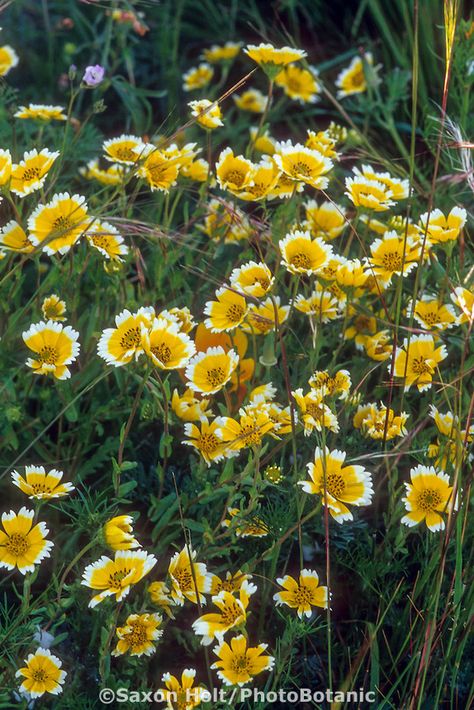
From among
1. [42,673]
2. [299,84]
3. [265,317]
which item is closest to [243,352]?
[265,317]

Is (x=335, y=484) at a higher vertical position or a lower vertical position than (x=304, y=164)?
lower

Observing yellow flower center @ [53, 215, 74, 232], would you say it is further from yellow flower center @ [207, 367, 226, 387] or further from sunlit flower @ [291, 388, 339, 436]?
sunlit flower @ [291, 388, 339, 436]

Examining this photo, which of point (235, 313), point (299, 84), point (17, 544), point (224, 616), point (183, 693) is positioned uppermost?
point (299, 84)

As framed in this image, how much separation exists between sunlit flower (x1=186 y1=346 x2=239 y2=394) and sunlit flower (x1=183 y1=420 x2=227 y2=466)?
0.06 meters

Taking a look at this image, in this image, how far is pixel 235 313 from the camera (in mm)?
1534

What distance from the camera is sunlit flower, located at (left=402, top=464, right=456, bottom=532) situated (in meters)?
1.37

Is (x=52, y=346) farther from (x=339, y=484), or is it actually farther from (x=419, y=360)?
(x=419, y=360)

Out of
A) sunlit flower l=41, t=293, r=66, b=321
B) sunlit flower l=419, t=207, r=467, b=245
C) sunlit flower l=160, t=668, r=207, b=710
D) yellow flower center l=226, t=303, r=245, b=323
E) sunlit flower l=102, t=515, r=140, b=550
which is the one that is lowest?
sunlit flower l=160, t=668, r=207, b=710

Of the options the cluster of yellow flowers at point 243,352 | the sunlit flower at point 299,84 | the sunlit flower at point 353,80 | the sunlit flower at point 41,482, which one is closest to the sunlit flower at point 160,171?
the cluster of yellow flowers at point 243,352

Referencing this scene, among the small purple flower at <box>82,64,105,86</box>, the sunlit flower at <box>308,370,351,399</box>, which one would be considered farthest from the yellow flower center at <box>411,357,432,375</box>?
the small purple flower at <box>82,64,105,86</box>

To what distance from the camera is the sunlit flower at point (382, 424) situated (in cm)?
146

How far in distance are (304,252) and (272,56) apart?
45 centimetres

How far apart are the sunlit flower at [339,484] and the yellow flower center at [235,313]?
289 millimetres

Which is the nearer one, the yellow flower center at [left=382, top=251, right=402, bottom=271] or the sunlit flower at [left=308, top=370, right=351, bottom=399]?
the sunlit flower at [left=308, top=370, right=351, bottom=399]
